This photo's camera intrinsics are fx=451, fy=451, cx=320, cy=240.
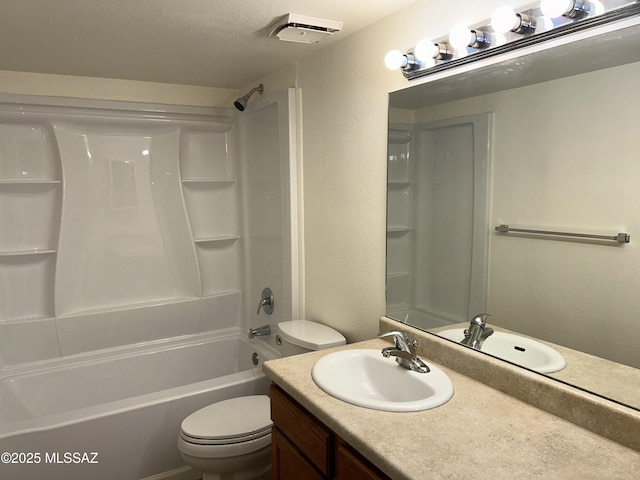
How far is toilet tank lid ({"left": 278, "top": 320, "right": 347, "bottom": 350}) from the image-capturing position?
6.82ft

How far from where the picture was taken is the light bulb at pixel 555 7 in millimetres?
1126

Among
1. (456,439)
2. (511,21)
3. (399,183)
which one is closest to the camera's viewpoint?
(456,439)

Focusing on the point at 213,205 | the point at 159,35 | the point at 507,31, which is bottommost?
the point at 213,205

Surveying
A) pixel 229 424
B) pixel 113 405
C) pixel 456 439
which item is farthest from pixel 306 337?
pixel 456 439

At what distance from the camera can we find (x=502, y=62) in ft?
4.53

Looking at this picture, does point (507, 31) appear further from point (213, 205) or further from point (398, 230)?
point (213, 205)

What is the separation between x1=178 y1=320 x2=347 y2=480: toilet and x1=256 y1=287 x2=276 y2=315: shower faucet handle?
628mm

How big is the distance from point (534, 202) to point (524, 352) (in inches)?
18.0

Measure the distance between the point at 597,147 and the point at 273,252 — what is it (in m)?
1.98

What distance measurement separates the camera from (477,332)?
1.52m

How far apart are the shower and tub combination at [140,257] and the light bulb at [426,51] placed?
1016 millimetres

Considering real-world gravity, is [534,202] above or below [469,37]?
below

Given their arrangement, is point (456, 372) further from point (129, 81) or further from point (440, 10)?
point (129, 81)

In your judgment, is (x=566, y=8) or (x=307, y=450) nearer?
(x=566, y=8)
